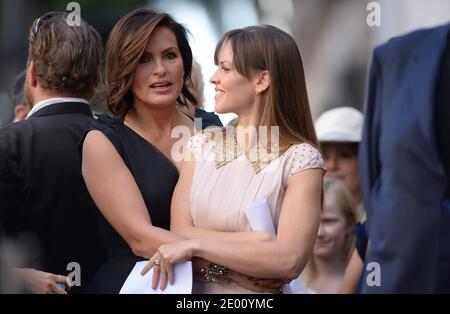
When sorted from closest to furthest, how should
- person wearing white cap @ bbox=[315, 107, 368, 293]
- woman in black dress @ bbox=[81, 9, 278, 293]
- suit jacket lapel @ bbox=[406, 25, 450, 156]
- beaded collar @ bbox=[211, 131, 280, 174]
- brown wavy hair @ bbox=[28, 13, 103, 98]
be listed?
suit jacket lapel @ bbox=[406, 25, 450, 156] < beaded collar @ bbox=[211, 131, 280, 174] < woman in black dress @ bbox=[81, 9, 278, 293] < brown wavy hair @ bbox=[28, 13, 103, 98] < person wearing white cap @ bbox=[315, 107, 368, 293]

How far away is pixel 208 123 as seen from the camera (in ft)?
15.7

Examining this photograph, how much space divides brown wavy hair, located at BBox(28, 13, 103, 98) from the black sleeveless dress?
399 mm

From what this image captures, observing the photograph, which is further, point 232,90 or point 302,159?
point 232,90

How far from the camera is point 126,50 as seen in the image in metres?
4.44

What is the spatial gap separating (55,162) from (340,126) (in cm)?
249

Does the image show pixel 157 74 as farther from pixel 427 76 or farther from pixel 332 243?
pixel 332 243

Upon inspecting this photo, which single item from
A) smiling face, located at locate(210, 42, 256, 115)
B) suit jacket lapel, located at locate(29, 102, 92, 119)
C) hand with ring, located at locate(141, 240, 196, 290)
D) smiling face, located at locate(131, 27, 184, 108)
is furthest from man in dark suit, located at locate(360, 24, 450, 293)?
suit jacket lapel, located at locate(29, 102, 92, 119)

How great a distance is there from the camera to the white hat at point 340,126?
668 cm

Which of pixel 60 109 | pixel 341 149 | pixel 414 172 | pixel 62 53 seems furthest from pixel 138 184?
pixel 341 149

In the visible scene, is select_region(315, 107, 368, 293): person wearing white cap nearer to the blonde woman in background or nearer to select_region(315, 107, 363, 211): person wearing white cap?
select_region(315, 107, 363, 211): person wearing white cap

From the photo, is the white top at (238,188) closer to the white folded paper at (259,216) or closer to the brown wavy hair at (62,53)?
the white folded paper at (259,216)

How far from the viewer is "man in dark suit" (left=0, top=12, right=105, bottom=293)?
468 cm

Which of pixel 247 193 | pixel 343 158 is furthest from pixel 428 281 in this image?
pixel 343 158
